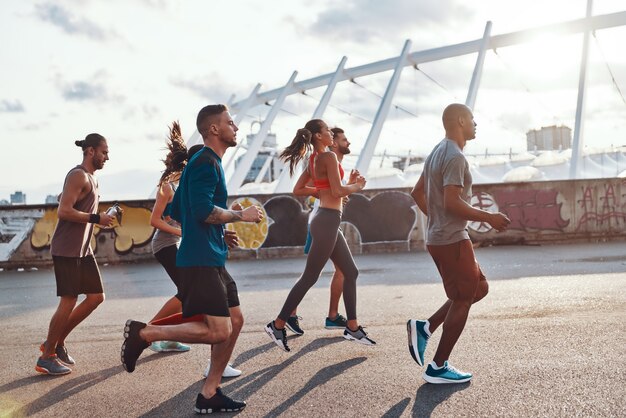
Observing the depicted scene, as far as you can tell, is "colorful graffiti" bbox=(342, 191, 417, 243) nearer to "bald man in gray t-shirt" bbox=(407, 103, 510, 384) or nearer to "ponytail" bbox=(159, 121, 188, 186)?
"ponytail" bbox=(159, 121, 188, 186)

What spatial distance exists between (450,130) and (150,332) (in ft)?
7.45

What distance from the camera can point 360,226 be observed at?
56.2 ft

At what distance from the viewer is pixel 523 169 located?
131 ft

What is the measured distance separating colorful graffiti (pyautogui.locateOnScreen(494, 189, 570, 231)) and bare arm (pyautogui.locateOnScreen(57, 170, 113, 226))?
13820 mm

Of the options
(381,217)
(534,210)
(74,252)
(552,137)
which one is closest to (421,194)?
(74,252)

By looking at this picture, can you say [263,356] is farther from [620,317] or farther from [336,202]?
[620,317]

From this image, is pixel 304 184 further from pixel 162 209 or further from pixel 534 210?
pixel 534 210

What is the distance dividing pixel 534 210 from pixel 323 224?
12991 millimetres

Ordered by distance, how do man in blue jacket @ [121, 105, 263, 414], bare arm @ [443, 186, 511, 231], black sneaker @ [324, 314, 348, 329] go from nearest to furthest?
man in blue jacket @ [121, 105, 263, 414]
bare arm @ [443, 186, 511, 231]
black sneaker @ [324, 314, 348, 329]

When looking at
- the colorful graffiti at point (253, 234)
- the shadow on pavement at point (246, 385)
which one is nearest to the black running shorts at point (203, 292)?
the shadow on pavement at point (246, 385)

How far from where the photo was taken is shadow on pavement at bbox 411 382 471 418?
3.75 metres

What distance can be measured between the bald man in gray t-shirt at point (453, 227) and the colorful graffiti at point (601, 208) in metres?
14.2

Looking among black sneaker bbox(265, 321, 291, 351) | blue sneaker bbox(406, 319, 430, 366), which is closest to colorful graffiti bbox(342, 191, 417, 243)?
black sneaker bbox(265, 321, 291, 351)

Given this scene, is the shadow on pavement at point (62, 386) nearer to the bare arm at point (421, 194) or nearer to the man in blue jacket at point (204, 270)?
the man in blue jacket at point (204, 270)
